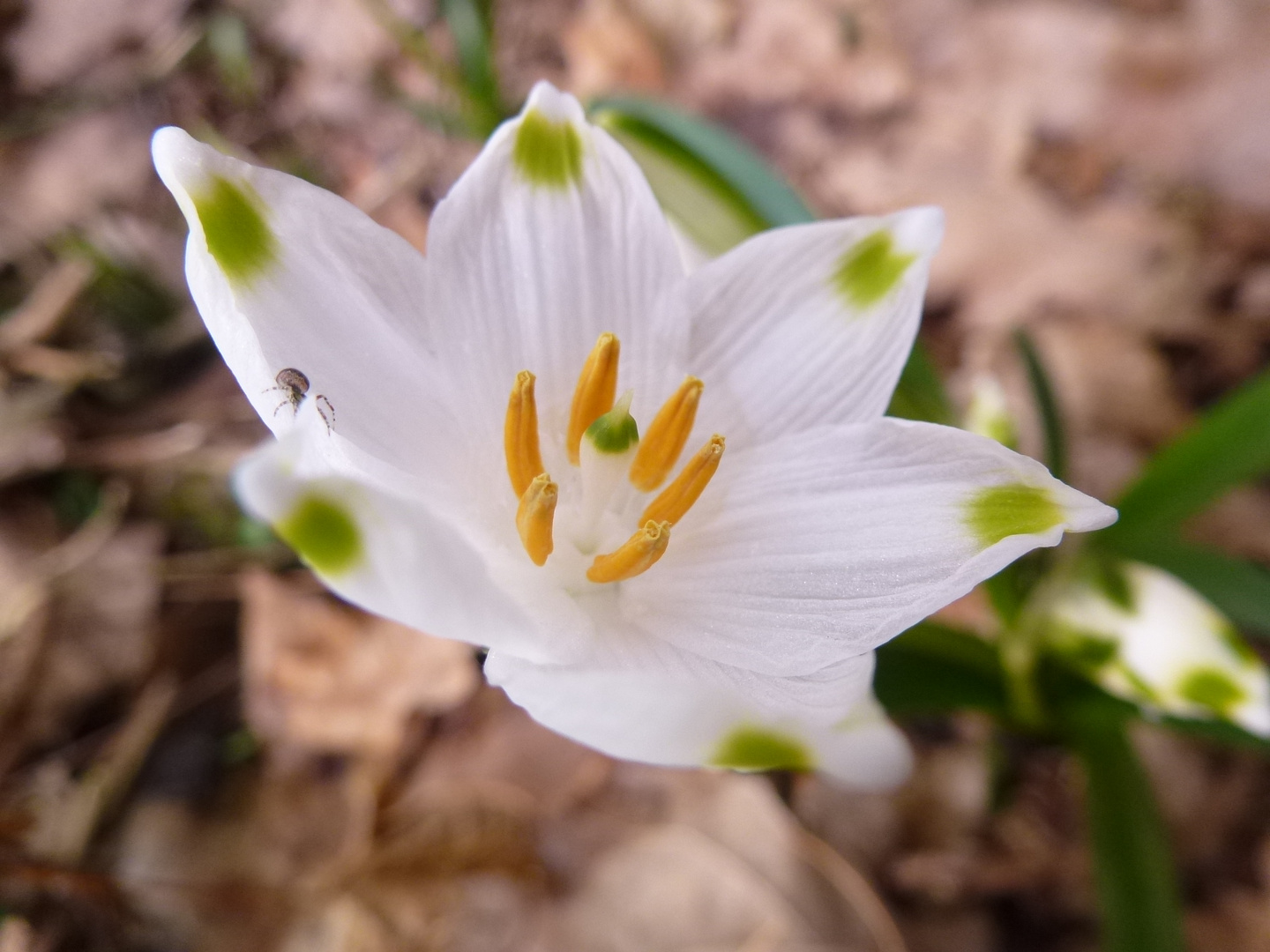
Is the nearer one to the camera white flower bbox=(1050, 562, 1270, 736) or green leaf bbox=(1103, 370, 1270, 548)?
white flower bbox=(1050, 562, 1270, 736)

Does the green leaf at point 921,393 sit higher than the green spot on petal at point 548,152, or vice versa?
the green spot on petal at point 548,152

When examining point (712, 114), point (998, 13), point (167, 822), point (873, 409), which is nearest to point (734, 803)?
point (873, 409)

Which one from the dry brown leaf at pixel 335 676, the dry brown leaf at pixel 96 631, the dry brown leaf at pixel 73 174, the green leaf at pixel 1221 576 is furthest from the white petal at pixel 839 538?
the dry brown leaf at pixel 73 174

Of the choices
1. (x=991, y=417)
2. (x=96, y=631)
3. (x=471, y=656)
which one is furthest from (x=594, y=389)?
(x=96, y=631)

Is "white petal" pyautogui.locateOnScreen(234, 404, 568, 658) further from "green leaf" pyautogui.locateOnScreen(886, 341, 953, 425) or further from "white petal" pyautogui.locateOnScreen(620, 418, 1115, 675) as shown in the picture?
"green leaf" pyautogui.locateOnScreen(886, 341, 953, 425)

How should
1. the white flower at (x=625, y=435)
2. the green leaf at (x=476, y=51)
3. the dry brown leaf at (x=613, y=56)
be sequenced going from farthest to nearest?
1. the dry brown leaf at (x=613, y=56)
2. the green leaf at (x=476, y=51)
3. the white flower at (x=625, y=435)

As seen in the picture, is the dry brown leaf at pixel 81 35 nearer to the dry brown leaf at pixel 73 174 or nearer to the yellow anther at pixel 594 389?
the dry brown leaf at pixel 73 174

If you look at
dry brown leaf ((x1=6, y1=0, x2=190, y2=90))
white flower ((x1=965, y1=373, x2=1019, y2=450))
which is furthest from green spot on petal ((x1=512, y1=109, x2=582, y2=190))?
dry brown leaf ((x1=6, y1=0, x2=190, y2=90))
